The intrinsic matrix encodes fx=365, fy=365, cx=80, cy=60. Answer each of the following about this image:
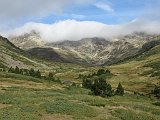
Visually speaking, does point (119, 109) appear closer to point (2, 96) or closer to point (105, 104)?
point (105, 104)

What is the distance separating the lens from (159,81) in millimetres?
184250

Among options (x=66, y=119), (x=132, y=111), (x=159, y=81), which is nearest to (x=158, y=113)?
(x=132, y=111)

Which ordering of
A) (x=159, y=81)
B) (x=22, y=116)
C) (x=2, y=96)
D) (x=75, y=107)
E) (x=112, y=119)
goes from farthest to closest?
(x=159, y=81)
(x=2, y=96)
(x=75, y=107)
(x=112, y=119)
(x=22, y=116)

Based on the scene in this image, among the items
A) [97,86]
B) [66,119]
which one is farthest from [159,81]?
[66,119]

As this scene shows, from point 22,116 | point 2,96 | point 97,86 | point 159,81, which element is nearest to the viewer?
point 22,116

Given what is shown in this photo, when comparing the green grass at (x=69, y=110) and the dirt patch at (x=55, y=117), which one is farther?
the green grass at (x=69, y=110)

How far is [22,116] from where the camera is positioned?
132 ft

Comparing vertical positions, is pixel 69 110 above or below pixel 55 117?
above

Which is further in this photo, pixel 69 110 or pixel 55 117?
pixel 69 110

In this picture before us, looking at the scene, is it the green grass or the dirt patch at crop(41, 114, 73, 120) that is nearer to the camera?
the dirt patch at crop(41, 114, 73, 120)

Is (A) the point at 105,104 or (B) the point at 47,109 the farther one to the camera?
(A) the point at 105,104

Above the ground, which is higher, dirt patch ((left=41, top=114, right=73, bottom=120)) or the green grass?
the green grass

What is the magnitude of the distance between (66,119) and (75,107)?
21.1ft

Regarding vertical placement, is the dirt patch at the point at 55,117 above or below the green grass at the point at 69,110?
below
